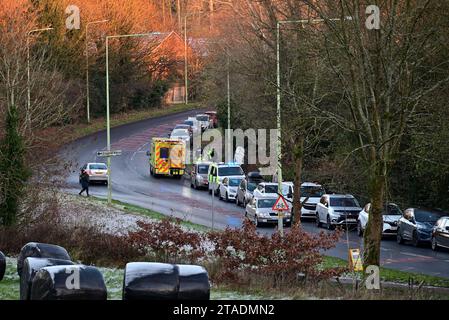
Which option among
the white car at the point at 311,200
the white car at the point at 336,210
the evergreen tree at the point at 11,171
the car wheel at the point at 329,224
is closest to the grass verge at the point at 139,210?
the car wheel at the point at 329,224

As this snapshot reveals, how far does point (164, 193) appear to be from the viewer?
5394 cm

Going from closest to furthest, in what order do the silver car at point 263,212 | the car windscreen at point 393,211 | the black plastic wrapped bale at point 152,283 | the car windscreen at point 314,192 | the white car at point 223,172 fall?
the black plastic wrapped bale at point 152,283 → the car windscreen at point 393,211 → the silver car at point 263,212 → the car windscreen at point 314,192 → the white car at point 223,172

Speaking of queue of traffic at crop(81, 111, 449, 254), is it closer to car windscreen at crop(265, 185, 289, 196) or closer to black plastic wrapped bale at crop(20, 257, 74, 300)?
car windscreen at crop(265, 185, 289, 196)

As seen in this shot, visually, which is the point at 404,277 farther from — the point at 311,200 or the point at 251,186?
the point at 251,186

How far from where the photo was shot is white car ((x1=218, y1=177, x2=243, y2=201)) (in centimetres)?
5191

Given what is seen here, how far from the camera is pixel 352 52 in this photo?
22.2 metres

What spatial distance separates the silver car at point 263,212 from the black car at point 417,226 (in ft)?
19.9

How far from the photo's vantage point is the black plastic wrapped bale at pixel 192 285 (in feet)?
49.3

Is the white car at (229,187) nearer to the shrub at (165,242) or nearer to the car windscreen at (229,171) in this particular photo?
the car windscreen at (229,171)

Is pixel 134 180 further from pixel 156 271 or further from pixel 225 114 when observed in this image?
pixel 156 271

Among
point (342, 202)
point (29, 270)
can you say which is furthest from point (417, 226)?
point (29, 270)

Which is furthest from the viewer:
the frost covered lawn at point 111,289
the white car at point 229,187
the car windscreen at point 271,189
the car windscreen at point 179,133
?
the car windscreen at point 179,133

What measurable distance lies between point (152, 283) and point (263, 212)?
2760cm
